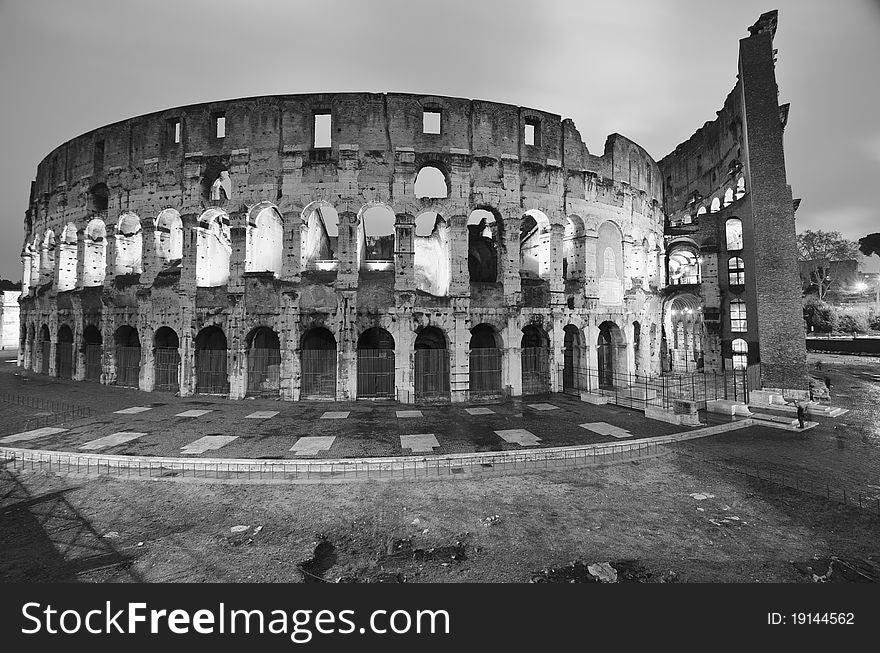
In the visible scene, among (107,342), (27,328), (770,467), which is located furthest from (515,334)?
(27,328)

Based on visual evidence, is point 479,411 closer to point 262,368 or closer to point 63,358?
point 262,368

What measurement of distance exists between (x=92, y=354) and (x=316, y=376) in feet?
47.5

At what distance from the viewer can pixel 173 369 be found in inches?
723

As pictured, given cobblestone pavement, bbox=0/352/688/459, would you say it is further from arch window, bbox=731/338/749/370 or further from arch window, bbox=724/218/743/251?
arch window, bbox=724/218/743/251

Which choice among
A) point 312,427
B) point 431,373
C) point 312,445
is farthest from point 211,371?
point 431,373

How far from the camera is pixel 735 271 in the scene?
81.7ft

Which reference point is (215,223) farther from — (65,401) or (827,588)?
(827,588)

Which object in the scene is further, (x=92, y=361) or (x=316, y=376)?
(x=92, y=361)

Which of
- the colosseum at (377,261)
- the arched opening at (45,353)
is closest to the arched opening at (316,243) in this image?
the colosseum at (377,261)

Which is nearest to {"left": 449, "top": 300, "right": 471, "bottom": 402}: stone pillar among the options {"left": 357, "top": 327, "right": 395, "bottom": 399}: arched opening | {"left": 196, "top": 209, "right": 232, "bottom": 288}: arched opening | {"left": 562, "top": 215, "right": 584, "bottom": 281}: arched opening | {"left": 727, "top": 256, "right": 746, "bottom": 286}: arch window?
{"left": 357, "top": 327, "right": 395, "bottom": 399}: arched opening

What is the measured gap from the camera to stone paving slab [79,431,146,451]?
387 inches

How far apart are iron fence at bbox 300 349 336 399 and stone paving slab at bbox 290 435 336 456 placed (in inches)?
223

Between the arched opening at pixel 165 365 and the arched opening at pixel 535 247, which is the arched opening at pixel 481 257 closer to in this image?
the arched opening at pixel 535 247

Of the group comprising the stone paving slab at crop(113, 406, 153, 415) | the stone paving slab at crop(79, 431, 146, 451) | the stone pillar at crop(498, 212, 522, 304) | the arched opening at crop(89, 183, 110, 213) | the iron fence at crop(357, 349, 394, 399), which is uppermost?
the arched opening at crop(89, 183, 110, 213)
